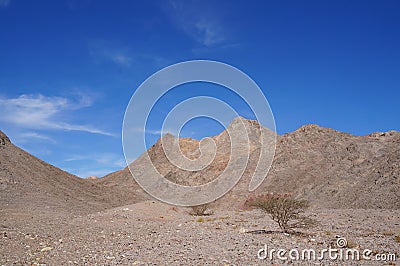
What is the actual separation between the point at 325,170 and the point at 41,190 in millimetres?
36135

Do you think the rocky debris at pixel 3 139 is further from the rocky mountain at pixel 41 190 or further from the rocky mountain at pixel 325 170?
the rocky mountain at pixel 325 170

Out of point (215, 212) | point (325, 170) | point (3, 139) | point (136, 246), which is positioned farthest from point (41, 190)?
point (325, 170)

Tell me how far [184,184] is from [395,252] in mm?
55238

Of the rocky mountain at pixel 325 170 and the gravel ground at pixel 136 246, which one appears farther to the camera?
the rocky mountain at pixel 325 170

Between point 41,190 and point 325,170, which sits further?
point 325,170

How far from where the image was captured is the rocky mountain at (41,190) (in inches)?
1123

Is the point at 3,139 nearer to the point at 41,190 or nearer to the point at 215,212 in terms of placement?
the point at 41,190

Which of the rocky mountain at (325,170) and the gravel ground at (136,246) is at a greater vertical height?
the rocky mountain at (325,170)

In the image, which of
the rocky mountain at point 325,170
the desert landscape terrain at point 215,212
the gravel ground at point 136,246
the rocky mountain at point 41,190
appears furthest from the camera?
the rocky mountain at point 325,170

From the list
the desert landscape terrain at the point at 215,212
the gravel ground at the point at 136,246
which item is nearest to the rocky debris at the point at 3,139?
the desert landscape terrain at the point at 215,212

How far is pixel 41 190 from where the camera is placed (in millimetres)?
34094

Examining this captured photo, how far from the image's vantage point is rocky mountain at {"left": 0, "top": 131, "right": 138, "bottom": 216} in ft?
93.6

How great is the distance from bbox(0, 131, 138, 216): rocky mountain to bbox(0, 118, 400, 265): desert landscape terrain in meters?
0.17

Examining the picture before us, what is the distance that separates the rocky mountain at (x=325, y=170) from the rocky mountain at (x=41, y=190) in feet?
58.1
